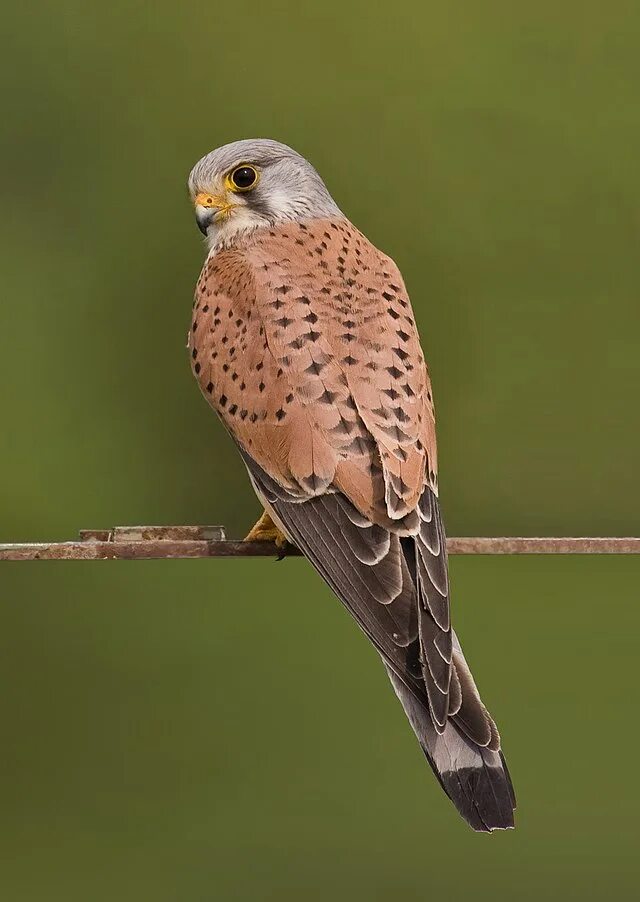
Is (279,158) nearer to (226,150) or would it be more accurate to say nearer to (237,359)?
(226,150)

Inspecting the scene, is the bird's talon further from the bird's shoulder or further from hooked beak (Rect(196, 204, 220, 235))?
hooked beak (Rect(196, 204, 220, 235))

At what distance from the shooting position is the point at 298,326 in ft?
8.02

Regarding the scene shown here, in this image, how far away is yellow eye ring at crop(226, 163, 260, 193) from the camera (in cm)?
278

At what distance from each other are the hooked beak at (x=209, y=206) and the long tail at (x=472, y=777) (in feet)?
4.05

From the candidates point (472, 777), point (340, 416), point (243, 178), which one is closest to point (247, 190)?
point (243, 178)

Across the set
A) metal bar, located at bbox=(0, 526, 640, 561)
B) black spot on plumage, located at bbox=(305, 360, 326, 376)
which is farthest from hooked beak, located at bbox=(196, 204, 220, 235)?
metal bar, located at bbox=(0, 526, 640, 561)

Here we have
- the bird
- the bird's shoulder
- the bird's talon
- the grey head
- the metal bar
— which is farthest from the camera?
the grey head

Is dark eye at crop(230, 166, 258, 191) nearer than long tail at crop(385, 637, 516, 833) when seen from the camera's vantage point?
No

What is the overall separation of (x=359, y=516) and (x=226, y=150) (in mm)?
977

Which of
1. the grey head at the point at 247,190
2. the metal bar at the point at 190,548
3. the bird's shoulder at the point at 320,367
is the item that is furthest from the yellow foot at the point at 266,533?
the grey head at the point at 247,190

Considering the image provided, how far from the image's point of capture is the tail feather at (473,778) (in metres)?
2.02

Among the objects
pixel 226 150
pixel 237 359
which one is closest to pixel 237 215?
pixel 226 150

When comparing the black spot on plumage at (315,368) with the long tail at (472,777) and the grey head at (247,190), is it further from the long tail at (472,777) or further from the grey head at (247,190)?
the long tail at (472,777)

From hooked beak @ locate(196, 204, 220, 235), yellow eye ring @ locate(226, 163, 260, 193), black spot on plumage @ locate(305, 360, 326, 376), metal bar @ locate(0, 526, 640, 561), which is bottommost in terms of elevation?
metal bar @ locate(0, 526, 640, 561)
